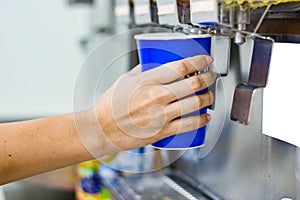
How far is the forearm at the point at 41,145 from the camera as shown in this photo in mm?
653

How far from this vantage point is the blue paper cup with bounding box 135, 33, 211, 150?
0.57 m

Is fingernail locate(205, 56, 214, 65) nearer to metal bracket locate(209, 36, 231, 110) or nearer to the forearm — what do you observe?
metal bracket locate(209, 36, 231, 110)

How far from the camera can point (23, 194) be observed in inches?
57.1

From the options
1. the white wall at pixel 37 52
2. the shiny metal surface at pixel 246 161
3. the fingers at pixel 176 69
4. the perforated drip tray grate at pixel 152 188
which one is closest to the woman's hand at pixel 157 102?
the fingers at pixel 176 69

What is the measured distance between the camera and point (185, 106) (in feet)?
1.85

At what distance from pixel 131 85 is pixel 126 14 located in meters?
0.42

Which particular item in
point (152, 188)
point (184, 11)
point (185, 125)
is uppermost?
point (184, 11)

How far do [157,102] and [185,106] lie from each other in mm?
35

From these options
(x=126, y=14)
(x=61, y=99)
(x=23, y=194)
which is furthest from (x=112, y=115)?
(x=61, y=99)

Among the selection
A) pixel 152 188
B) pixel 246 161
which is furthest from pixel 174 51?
pixel 152 188

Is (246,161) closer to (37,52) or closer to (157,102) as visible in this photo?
(157,102)

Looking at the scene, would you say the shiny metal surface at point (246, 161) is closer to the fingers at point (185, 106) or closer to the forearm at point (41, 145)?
the fingers at point (185, 106)

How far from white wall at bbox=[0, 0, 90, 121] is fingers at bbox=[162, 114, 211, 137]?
143cm

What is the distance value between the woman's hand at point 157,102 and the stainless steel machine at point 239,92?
0.05 metres
